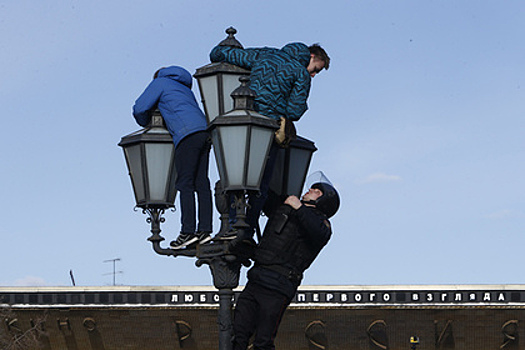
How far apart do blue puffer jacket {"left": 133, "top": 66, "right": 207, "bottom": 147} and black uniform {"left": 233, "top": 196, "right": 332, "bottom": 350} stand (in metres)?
0.87

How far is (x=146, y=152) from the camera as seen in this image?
6773 millimetres

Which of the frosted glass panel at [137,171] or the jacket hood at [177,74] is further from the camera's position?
the jacket hood at [177,74]

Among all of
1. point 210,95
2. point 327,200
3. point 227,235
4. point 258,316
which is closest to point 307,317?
point 210,95

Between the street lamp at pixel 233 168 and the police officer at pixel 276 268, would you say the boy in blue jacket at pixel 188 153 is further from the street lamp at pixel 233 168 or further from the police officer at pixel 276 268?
the police officer at pixel 276 268

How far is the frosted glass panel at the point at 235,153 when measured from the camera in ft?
19.3

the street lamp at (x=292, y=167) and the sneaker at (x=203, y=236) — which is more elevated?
the street lamp at (x=292, y=167)

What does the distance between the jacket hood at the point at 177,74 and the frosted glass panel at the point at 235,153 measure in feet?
4.24

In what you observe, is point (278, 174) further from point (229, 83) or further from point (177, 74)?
point (177, 74)

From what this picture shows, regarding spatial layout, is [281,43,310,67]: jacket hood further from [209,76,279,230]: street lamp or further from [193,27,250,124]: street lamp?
[209,76,279,230]: street lamp

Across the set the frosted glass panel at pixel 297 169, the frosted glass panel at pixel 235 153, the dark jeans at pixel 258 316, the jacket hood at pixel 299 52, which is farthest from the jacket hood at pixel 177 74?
the dark jeans at pixel 258 316

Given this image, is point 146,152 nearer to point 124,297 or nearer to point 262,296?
point 262,296

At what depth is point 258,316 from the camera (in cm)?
628

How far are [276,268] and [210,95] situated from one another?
150 centimetres

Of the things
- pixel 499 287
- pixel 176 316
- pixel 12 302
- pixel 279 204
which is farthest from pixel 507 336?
pixel 279 204
